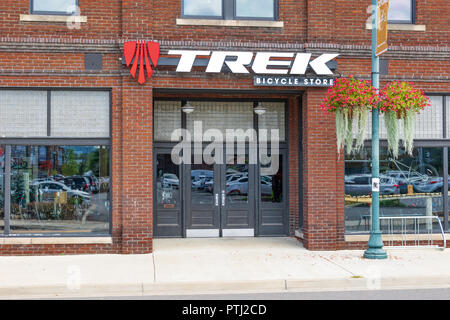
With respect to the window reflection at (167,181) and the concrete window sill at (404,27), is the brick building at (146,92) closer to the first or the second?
the concrete window sill at (404,27)

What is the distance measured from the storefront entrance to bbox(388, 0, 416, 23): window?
3.46 m

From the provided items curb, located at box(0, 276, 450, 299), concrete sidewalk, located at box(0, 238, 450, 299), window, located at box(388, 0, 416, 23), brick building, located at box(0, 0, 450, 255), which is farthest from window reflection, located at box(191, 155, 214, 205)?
window, located at box(388, 0, 416, 23)

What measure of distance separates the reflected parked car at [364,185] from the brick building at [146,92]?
53mm

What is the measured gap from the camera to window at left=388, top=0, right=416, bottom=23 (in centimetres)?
1238

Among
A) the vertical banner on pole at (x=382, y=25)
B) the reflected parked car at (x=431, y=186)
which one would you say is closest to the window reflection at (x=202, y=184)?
the reflected parked car at (x=431, y=186)

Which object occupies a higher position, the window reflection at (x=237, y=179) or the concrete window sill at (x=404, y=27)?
the concrete window sill at (x=404, y=27)

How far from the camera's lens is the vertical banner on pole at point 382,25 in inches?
409

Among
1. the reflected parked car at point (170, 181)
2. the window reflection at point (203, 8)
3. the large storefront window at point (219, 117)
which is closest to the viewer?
the window reflection at point (203, 8)

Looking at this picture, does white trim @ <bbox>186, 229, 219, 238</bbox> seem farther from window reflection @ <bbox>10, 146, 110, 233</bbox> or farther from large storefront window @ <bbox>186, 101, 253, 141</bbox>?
window reflection @ <bbox>10, 146, 110, 233</bbox>

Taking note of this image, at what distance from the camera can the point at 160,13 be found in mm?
11656

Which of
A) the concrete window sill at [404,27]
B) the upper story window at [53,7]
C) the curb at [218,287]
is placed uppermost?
the upper story window at [53,7]

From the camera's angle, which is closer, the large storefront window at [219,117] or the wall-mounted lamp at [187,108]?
the wall-mounted lamp at [187,108]

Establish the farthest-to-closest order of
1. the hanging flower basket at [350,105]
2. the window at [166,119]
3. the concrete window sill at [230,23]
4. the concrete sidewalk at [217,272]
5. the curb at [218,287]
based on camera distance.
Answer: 1. the window at [166,119]
2. the concrete window sill at [230,23]
3. the hanging flower basket at [350,105]
4. the concrete sidewalk at [217,272]
5. the curb at [218,287]

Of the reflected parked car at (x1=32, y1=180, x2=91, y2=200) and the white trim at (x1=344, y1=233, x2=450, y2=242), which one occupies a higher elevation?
the reflected parked car at (x1=32, y1=180, x2=91, y2=200)
